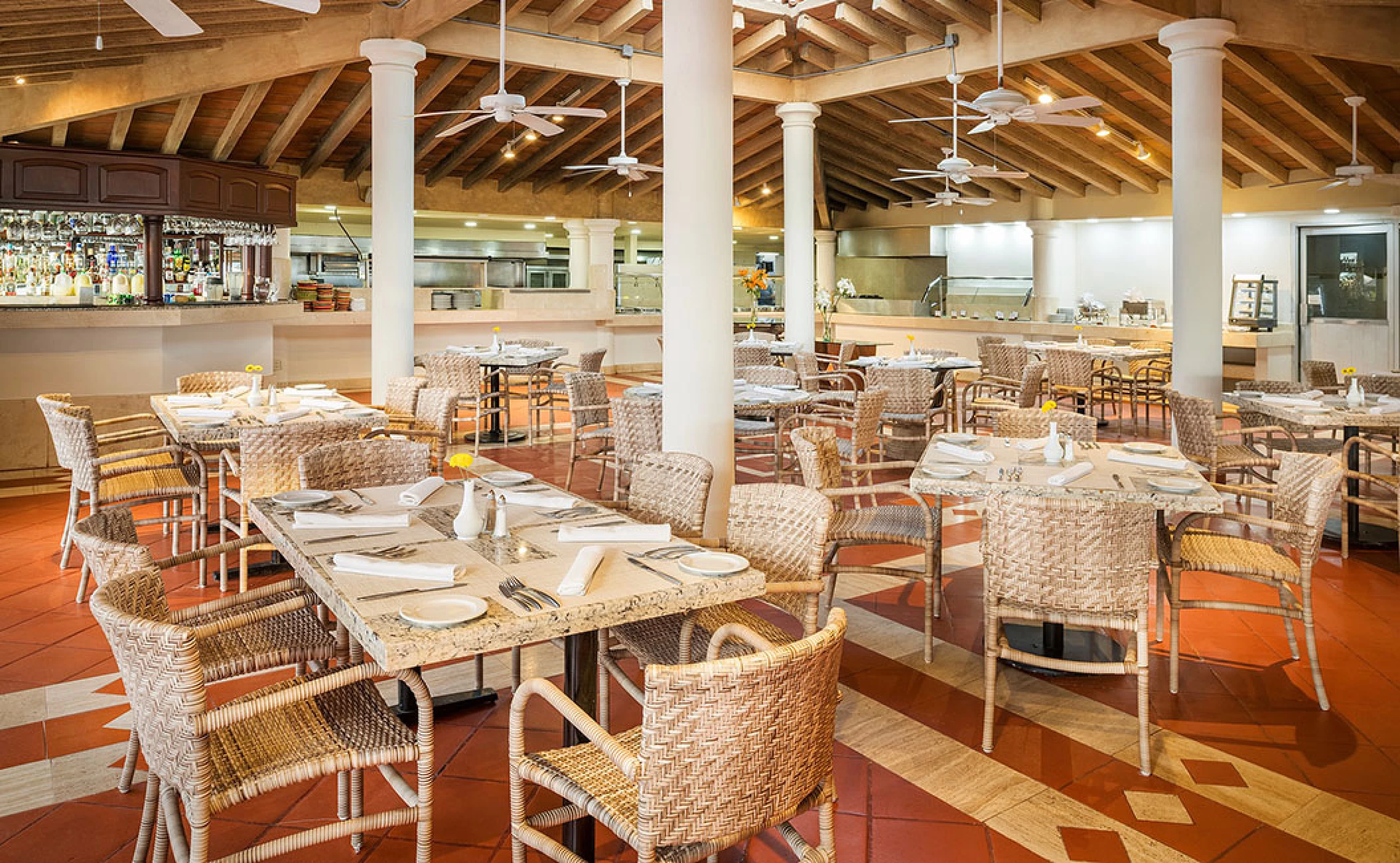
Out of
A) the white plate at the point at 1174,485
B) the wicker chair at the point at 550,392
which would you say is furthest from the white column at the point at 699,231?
the wicker chair at the point at 550,392

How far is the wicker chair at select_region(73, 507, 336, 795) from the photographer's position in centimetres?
241

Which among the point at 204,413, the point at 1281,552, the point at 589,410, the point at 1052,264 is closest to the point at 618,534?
the point at 1281,552

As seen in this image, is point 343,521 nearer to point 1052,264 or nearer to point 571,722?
point 571,722

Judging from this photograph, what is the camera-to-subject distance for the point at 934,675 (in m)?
3.78

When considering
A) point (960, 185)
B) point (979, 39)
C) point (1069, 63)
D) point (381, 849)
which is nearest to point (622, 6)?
point (979, 39)

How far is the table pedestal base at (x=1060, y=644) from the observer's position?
12.6ft

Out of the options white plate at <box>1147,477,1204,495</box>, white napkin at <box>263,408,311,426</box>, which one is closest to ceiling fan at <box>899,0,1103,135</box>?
white plate at <box>1147,477,1204,495</box>

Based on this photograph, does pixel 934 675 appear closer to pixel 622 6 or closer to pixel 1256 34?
pixel 1256 34

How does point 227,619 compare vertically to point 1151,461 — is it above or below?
below

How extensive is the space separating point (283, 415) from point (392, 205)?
332 centimetres

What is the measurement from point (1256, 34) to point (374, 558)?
766 centimetres

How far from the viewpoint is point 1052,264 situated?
1570 centimetres

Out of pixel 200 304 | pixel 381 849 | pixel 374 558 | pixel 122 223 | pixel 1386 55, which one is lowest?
pixel 381 849

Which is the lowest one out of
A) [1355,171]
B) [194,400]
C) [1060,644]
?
[1060,644]
